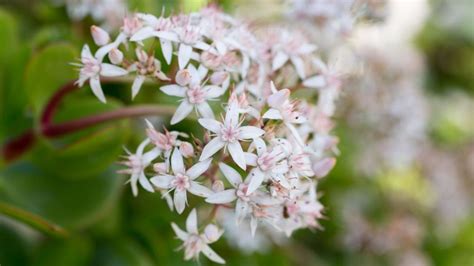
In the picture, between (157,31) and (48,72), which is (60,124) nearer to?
(48,72)

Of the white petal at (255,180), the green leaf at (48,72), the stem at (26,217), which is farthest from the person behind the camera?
the green leaf at (48,72)

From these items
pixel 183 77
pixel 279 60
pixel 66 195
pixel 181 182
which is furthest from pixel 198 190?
pixel 66 195

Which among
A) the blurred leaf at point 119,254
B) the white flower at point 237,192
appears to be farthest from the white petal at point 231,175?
the blurred leaf at point 119,254

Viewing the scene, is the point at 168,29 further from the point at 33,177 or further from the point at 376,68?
the point at 376,68

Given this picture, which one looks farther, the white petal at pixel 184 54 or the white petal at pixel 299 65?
the white petal at pixel 299 65

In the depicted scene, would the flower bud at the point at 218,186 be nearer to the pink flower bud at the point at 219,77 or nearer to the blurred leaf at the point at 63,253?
the pink flower bud at the point at 219,77

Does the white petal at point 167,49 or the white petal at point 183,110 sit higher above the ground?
the white petal at point 167,49

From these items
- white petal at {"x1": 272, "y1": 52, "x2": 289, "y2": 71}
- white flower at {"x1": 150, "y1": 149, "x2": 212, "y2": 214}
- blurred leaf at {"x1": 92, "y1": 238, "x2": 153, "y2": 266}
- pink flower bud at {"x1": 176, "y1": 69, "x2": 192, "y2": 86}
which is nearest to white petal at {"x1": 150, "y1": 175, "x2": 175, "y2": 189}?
white flower at {"x1": 150, "y1": 149, "x2": 212, "y2": 214}
